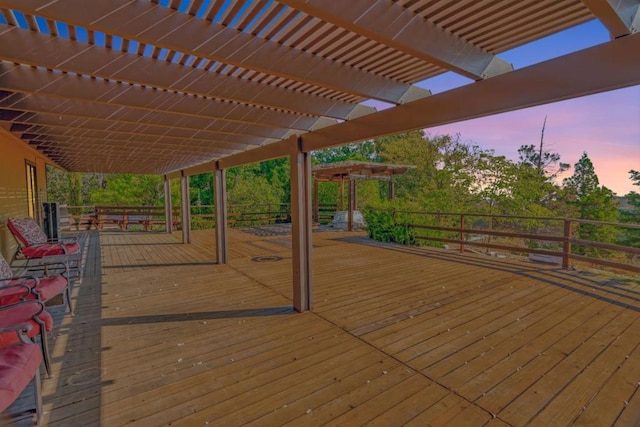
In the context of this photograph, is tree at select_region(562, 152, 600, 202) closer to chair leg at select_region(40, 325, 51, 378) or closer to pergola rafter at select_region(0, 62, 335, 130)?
pergola rafter at select_region(0, 62, 335, 130)

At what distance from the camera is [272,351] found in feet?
9.59

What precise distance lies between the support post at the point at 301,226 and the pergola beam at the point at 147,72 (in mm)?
768

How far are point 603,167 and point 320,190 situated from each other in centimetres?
2036

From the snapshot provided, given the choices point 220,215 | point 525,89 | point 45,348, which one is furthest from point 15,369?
point 220,215

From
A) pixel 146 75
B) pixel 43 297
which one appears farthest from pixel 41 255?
pixel 146 75

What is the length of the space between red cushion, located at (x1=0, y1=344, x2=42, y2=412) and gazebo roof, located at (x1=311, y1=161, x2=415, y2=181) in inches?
374

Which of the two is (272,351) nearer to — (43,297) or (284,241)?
(43,297)

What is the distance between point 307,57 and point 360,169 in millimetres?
8911

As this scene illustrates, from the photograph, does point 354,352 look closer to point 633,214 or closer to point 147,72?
point 147,72

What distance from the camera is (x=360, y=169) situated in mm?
11211

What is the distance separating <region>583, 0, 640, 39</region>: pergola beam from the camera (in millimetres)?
1445

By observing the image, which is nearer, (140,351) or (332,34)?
(332,34)

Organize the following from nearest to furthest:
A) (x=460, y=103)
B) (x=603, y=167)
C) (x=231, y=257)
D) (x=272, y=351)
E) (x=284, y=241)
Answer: (x=460, y=103) < (x=272, y=351) < (x=231, y=257) < (x=284, y=241) < (x=603, y=167)

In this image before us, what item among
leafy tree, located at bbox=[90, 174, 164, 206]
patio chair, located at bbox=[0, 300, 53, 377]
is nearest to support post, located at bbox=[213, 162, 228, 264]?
patio chair, located at bbox=[0, 300, 53, 377]
